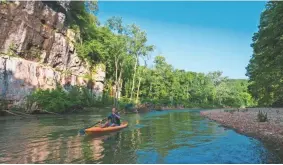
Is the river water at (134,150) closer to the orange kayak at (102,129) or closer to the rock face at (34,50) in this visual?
the orange kayak at (102,129)

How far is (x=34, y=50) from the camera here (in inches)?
A: 1321

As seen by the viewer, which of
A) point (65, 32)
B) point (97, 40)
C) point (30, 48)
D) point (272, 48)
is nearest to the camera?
point (272, 48)

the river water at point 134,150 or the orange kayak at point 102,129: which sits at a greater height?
the orange kayak at point 102,129

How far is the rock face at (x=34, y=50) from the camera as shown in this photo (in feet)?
90.6

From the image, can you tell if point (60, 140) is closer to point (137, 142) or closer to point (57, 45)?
point (137, 142)


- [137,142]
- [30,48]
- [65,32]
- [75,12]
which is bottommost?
[137,142]

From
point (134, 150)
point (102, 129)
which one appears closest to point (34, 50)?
point (102, 129)

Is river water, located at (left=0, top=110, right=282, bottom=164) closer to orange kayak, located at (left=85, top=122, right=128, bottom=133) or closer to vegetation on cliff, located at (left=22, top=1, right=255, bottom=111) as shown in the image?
orange kayak, located at (left=85, top=122, right=128, bottom=133)

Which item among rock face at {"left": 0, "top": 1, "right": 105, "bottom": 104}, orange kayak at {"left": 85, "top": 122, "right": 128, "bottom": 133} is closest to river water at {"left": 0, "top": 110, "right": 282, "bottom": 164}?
orange kayak at {"left": 85, "top": 122, "right": 128, "bottom": 133}

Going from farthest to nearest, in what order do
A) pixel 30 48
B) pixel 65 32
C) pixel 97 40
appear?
pixel 97 40 < pixel 65 32 < pixel 30 48

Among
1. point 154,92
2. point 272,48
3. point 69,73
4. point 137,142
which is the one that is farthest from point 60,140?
point 154,92

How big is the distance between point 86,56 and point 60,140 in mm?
32218

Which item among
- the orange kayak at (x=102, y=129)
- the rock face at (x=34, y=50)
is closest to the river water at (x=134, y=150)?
the orange kayak at (x=102, y=129)

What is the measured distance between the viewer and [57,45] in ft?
120
